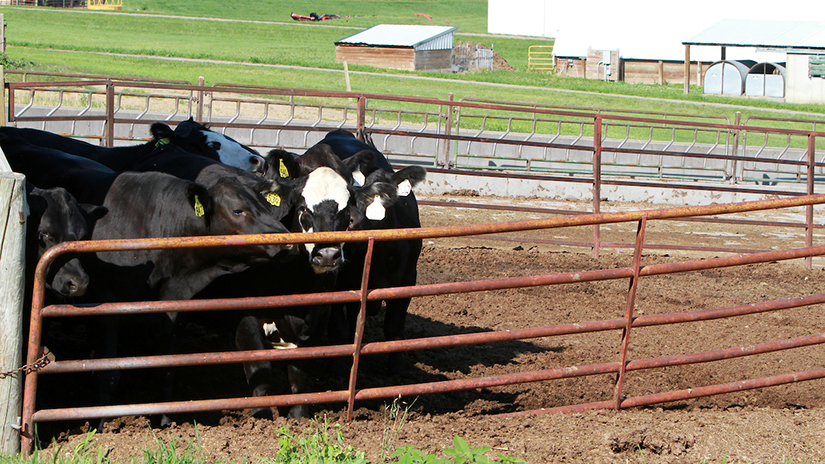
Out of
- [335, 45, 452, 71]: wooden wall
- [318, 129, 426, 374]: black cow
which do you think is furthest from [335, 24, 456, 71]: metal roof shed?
[318, 129, 426, 374]: black cow

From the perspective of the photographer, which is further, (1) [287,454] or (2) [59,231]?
(2) [59,231]

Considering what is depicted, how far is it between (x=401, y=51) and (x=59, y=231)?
3969cm

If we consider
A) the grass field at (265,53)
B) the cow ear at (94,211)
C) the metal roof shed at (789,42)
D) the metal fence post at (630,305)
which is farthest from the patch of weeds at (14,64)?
the metal roof shed at (789,42)

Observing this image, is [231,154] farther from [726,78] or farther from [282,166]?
[726,78]

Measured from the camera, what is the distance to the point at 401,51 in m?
42.5

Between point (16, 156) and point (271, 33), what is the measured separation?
188ft

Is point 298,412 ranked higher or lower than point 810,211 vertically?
lower

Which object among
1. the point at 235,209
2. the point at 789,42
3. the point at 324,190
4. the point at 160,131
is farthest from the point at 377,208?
the point at 789,42

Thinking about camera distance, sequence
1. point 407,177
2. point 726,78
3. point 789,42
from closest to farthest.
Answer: point 407,177 → point 789,42 → point 726,78

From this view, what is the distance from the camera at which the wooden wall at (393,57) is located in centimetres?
4228

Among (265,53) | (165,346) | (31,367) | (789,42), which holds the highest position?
(265,53)

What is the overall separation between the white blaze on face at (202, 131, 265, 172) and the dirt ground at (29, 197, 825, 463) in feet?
6.21

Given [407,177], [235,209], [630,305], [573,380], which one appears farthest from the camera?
[407,177]

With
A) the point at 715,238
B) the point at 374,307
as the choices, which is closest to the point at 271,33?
the point at 715,238
